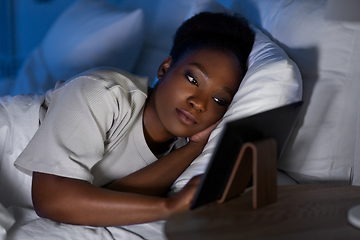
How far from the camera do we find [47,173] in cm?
85

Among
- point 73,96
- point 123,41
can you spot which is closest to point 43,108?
point 73,96

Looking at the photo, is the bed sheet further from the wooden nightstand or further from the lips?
the lips

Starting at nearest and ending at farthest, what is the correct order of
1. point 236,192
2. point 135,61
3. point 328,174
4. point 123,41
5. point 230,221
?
point 230,221, point 236,192, point 328,174, point 123,41, point 135,61

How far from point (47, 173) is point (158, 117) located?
0.39 meters

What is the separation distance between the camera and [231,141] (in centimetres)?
62

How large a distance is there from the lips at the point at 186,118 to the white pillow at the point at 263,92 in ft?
0.33

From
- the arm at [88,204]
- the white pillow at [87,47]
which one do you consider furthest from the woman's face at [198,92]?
the white pillow at [87,47]

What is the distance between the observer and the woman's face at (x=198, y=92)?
41.8 inches

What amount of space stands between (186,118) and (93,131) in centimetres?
28

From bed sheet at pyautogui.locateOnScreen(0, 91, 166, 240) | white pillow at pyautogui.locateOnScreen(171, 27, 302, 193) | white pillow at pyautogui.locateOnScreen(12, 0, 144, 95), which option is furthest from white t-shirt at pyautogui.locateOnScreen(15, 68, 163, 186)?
white pillow at pyautogui.locateOnScreen(12, 0, 144, 95)

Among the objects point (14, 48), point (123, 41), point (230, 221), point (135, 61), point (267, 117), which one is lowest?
point (14, 48)

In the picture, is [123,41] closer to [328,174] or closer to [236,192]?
[328,174]

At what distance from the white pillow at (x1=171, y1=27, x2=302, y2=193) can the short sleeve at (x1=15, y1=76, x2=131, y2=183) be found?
0.79 ft

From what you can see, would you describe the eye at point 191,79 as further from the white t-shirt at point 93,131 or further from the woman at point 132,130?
the white t-shirt at point 93,131
